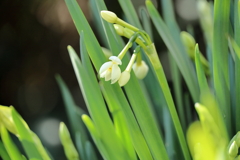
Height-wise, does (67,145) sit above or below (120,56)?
below

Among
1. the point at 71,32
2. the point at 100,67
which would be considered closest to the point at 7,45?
the point at 71,32

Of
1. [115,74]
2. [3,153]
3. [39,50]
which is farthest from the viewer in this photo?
[39,50]

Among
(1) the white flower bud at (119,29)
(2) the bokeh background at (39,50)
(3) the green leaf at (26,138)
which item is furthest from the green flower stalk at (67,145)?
(2) the bokeh background at (39,50)

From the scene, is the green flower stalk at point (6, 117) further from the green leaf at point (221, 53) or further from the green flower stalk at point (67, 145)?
the green leaf at point (221, 53)

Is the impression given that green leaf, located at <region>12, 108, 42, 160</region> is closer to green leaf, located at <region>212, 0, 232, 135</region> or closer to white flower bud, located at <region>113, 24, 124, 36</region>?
white flower bud, located at <region>113, 24, 124, 36</region>

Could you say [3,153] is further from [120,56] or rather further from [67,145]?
[120,56]

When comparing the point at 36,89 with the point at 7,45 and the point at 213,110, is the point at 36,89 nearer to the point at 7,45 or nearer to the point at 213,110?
the point at 7,45

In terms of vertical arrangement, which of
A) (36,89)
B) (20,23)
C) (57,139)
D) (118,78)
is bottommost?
(57,139)

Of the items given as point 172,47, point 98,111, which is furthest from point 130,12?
point 98,111
